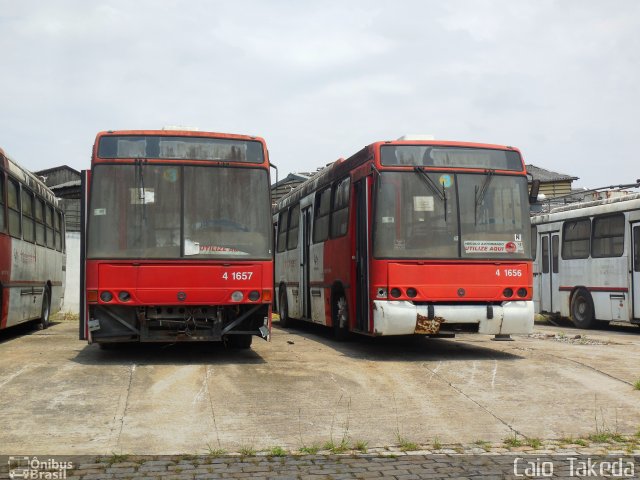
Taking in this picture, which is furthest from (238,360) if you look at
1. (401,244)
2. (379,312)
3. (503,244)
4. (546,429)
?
(546,429)

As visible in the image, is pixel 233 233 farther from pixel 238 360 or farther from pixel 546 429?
pixel 546 429

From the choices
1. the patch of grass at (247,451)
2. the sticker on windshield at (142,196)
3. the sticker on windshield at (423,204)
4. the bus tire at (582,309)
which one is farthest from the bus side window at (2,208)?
the bus tire at (582,309)

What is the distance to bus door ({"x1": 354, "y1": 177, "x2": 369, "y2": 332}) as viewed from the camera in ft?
38.9

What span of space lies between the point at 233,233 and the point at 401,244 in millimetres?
2428

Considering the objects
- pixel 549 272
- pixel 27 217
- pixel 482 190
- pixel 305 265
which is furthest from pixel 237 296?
pixel 549 272

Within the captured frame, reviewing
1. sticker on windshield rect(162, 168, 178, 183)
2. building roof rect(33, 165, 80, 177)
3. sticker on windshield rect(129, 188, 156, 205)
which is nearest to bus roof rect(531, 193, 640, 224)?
sticker on windshield rect(162, 168, 178, 183)

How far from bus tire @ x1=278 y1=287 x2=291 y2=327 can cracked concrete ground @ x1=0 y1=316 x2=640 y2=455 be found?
5730mm

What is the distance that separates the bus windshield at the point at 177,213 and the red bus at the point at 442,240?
1.73 metres

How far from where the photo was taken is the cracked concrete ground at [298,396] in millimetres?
6988

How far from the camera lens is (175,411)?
25.8 feet

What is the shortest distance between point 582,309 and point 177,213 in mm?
13071

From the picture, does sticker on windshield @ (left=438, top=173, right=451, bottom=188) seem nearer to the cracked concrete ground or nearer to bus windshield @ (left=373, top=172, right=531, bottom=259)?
bus windshield @ (left=373, top=172, right=531, bottom=259)

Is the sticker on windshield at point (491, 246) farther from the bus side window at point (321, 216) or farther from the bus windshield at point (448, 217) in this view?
the bus side window at point (321, 216)

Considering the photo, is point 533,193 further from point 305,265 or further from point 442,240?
point 305,265
